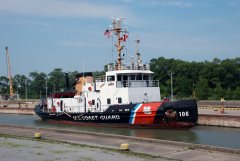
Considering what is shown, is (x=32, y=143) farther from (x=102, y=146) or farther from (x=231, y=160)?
(x=231, y=160)

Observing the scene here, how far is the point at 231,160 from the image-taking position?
1177cm

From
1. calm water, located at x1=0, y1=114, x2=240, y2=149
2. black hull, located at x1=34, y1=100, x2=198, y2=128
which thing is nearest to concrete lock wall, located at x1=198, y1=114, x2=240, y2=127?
calm water, located at x1=0, y1=114, x2=240, y2=149

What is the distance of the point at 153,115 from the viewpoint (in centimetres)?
2508

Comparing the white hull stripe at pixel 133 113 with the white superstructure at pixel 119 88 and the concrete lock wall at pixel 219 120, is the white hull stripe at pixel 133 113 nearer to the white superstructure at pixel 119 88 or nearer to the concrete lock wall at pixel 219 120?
the white superstructure at pixel 119 88

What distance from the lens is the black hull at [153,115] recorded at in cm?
2472

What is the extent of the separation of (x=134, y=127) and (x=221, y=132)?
19.9ft

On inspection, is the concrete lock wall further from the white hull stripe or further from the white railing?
the white hull stripe

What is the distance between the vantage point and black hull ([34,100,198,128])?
973 inches

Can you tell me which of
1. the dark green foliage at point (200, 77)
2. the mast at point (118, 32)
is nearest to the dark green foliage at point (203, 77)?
the dark green foliage at point (200, 77)

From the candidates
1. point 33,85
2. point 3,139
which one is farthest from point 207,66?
point 33,85

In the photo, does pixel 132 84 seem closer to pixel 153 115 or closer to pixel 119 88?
pixel 119 88

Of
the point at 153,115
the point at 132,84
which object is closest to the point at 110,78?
the point at 132,84

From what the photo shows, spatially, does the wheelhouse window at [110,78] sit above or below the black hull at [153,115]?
above

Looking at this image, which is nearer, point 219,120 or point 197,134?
point 197,134
